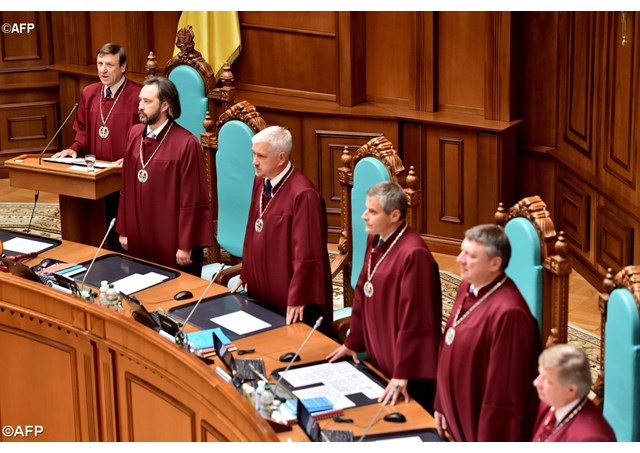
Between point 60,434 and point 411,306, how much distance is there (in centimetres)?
175

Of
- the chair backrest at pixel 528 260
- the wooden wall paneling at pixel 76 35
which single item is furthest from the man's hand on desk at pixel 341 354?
the wooden wall paneling at pixel 76 35

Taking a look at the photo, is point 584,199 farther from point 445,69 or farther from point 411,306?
point 411,306

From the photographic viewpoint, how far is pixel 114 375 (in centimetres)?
463

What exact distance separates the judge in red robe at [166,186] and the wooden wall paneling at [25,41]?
3871 mm

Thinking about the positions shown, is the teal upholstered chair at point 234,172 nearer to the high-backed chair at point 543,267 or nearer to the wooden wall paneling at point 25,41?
the high-backed chair at point 543,267

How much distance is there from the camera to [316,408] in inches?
154

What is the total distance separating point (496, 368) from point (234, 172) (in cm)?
273

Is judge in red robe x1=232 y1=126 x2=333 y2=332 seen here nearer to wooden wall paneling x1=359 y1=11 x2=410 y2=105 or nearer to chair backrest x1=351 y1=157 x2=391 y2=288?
chair backrest x1=351 y1=157 x2=391 y2=288

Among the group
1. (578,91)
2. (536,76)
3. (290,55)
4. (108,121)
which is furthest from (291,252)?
(290,55)

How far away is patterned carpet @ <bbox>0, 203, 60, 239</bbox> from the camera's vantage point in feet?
27.0

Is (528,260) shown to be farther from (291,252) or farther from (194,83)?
(194,83)

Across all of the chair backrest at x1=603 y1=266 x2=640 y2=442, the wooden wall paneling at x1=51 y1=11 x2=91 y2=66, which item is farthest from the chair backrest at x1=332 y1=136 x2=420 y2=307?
the wooden wall paneling at x1=51 y1=11 x2=91 y2=66
